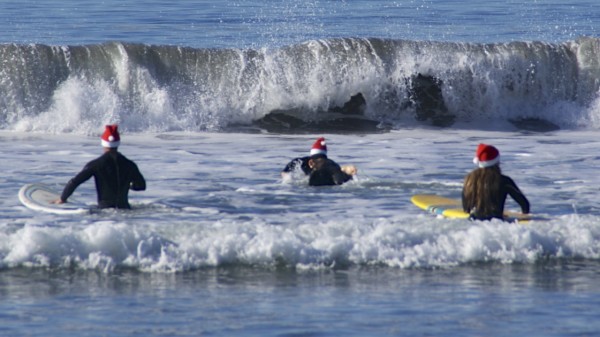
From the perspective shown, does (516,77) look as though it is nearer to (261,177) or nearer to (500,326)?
(261,177)

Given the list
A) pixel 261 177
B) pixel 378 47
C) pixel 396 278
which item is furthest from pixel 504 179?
pixel 378 47

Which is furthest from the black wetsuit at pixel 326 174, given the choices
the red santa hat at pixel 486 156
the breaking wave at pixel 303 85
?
the breaking wave at pixel 303 85

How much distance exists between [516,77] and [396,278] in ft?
55.3

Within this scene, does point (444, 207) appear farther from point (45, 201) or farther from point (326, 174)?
point (45, 201)

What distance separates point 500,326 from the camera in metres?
9.86

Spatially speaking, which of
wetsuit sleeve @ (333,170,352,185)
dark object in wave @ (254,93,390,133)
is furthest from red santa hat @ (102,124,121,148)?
dark object in wave @ (254,93,390,133)

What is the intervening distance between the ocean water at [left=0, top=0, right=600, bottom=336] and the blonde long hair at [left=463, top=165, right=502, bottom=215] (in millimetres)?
200

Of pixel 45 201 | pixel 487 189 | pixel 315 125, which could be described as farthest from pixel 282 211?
pixel 315 125

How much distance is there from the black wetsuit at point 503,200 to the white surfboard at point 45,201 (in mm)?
4349

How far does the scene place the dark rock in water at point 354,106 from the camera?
2644cm

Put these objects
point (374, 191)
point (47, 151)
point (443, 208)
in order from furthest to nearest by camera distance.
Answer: point (47, 151), point (374, 191), point (443, 208)

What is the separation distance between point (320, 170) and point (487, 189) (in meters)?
3.81

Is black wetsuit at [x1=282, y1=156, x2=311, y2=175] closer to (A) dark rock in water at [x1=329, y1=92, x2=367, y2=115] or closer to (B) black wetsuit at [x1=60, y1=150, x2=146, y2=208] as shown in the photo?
(B) black wetsuit at [x1=60, y1=150, x2=146, y2=208]

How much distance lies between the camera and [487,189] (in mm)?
13172
